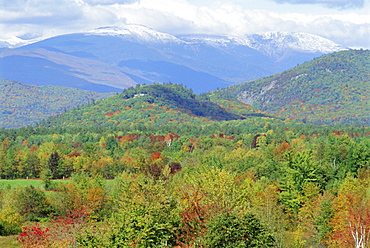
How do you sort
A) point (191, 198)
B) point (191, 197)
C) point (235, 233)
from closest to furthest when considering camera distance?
point (235, 233) < point (191, 198) < point (191, 197)

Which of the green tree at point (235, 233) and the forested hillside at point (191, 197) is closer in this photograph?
the green tree at point (235, 233)

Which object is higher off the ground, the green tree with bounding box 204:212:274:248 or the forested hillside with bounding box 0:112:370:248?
the green tree with bounding box 204:212:274:248

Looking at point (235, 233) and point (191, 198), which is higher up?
point (235, 233)

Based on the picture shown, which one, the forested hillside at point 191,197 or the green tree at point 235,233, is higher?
the green tree at point 235,233

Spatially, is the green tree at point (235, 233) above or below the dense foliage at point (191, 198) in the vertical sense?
above

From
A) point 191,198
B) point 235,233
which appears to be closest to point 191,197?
point 191,198

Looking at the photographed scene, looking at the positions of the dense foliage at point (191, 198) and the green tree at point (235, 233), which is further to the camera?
the dense foliage at point (191, 198)

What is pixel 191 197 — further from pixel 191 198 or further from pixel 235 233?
pixel 235 233

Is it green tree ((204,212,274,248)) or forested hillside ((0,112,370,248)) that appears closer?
green tree ((204,212,274,248))

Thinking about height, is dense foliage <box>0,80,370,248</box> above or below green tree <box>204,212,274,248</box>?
below

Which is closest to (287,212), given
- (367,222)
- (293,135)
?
(367,222)

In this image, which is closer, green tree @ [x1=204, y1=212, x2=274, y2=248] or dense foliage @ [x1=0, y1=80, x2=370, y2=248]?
green tree @ [x1=204, y1=212, x2=274, y2=248]

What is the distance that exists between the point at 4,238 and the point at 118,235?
3042cm

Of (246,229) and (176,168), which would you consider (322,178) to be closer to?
(176,168)
